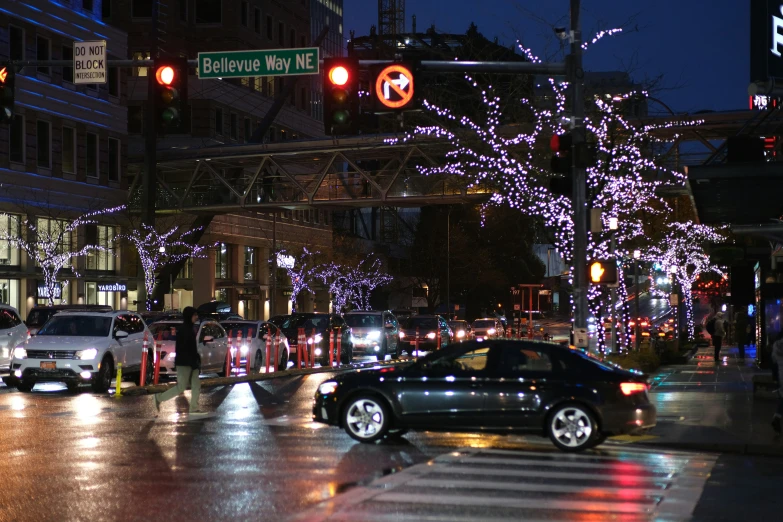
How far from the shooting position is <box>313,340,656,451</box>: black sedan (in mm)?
14977

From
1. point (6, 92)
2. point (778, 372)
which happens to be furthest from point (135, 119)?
point (778, 372)

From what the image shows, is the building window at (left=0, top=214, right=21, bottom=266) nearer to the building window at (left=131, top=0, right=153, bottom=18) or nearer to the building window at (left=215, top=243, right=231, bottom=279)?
the building window at (left=215, top=243, right=231, bottom=279)

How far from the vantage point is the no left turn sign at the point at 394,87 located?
1745 cm

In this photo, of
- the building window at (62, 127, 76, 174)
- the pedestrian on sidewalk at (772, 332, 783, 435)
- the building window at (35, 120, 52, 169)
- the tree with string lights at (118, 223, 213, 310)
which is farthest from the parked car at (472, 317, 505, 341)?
the pedestrian on sidewalk at (772, 332, 783, 435)

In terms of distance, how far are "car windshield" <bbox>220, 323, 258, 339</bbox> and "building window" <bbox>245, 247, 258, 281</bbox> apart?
38944 mm

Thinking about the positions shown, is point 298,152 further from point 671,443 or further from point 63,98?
point 671,443

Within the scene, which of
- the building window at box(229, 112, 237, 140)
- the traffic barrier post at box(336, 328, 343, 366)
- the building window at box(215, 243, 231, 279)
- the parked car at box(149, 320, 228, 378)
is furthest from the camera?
the building window at box(229, 112, 237, 140)

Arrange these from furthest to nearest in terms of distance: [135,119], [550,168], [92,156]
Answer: [135,119]
[92,156]
[550,168]

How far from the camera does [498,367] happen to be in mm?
15328

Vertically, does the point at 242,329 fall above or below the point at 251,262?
below

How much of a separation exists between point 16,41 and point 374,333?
19.3 m

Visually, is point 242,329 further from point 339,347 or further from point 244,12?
point 244,12

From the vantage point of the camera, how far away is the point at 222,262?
69688mm

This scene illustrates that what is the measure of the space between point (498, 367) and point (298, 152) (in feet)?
127
